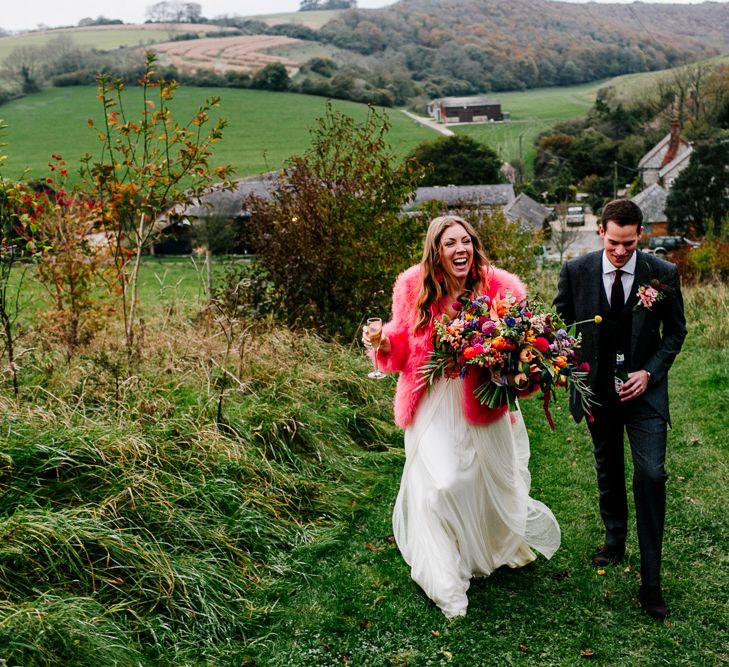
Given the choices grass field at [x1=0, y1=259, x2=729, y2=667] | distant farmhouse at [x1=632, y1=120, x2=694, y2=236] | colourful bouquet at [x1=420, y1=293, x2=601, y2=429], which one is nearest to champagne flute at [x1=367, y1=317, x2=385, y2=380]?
colourful bouquet at [x1=420, y1=293, x2=601, y2=429]

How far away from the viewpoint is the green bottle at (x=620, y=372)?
4.73m

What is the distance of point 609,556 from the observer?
529 cm

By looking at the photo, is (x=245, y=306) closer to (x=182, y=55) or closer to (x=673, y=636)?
(x=673, y=636)

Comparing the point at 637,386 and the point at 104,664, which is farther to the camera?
the point at 637,386

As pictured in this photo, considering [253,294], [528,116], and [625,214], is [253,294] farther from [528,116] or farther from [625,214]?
[528,116]

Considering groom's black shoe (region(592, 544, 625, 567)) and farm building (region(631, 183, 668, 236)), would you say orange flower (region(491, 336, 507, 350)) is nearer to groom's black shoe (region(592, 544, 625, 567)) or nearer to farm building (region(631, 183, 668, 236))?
groom's black shoe (region(592, 544, 625, 567))

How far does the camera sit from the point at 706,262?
2180cm

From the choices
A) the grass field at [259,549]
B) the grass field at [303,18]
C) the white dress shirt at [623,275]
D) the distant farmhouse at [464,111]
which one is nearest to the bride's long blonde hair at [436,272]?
the white dress shirt at [623,275]

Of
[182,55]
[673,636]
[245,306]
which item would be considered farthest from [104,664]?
[182,55]

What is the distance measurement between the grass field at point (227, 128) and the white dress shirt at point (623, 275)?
56.0 metres

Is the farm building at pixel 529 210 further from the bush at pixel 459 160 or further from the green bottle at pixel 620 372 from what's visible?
the green bottle at pixel 620 372

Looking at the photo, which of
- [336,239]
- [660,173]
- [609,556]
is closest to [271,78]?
[660,173]

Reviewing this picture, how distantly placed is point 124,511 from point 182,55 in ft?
343

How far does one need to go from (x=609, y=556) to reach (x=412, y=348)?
201cm
